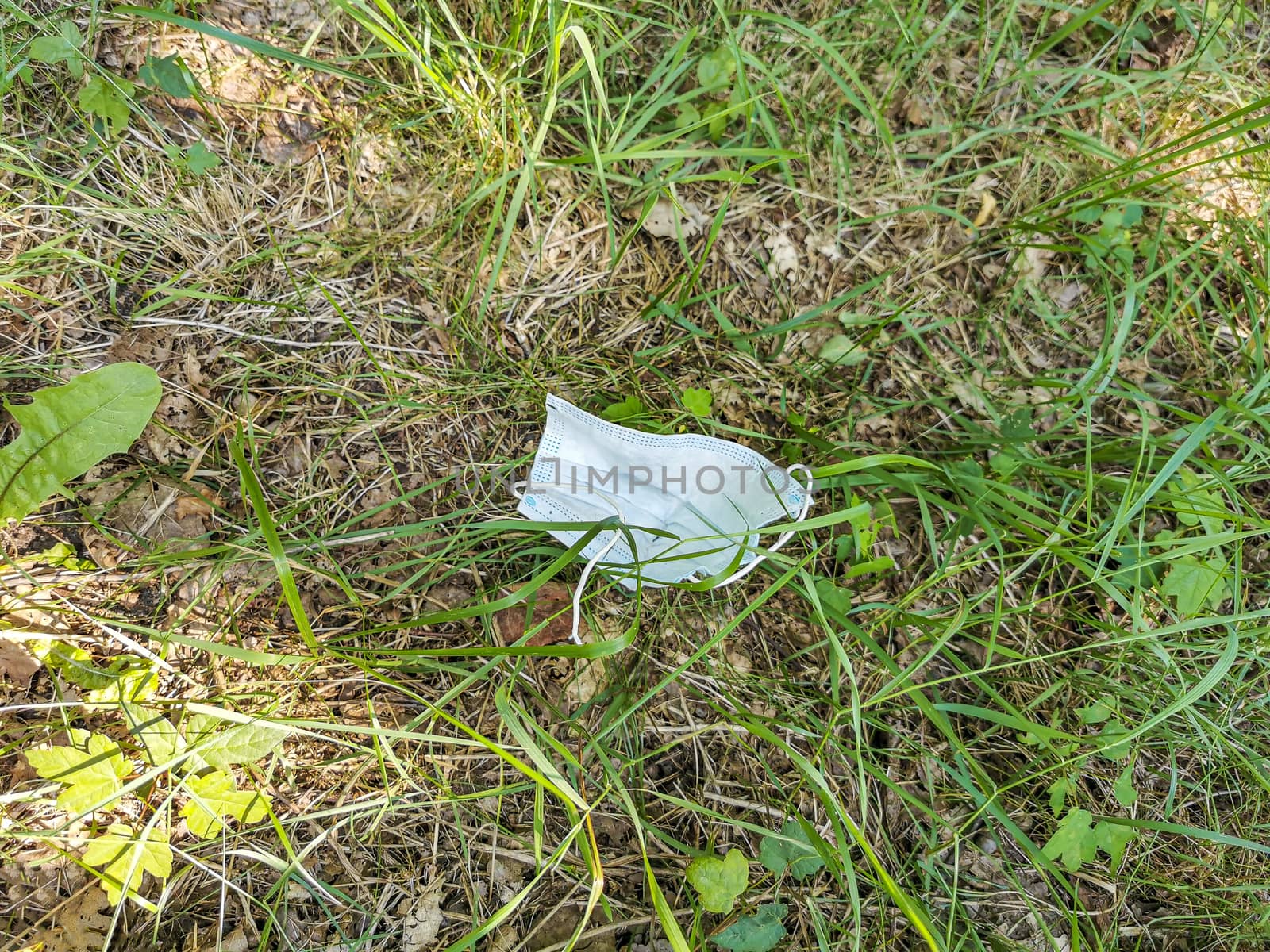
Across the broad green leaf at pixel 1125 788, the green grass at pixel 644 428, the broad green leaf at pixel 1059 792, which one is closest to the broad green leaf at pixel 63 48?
the green grass at pixel 644 428

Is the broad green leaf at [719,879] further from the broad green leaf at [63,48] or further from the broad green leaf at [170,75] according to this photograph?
the broad green leaf at [63,48]

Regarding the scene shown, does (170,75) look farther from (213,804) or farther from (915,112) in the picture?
(915,112)

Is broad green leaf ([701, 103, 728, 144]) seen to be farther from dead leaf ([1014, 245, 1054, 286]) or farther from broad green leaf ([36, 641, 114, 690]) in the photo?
broad green leaf ([36, 641, 114, 690])

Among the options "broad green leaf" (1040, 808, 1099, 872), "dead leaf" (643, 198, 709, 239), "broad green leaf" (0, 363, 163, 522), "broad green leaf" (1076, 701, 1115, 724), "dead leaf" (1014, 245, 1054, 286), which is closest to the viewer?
"broad green leaf" (0, 363, 163, 522)

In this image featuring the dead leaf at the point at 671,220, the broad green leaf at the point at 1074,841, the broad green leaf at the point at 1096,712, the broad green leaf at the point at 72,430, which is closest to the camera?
the broad green leaf at the point at 72,430

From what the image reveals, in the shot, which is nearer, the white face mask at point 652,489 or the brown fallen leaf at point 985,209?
the white face mask at point 652,489

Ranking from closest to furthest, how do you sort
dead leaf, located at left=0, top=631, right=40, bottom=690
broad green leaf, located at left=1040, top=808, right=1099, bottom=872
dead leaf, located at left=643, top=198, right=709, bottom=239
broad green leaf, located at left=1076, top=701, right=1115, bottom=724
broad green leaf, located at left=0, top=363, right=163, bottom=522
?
broad green leaf, located at left=0, top=363, right=163, bottom=522 → dead leaf, located at left=0, top=631, right=40, bottom=690 → broad green leaf, located at left=1040, top=808, right=1099, bottom=872 → broad green leaf, located at left=1076, top=701, right=1115, bottom=724 → dead leaf, located at left=643, top=198, right=709, bottom=239

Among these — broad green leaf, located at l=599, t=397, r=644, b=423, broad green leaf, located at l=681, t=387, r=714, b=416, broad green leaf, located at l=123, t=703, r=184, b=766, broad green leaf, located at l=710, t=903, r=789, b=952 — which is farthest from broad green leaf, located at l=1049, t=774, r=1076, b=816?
broad green leaf, located at l=123, t=703, r=184, b=766
